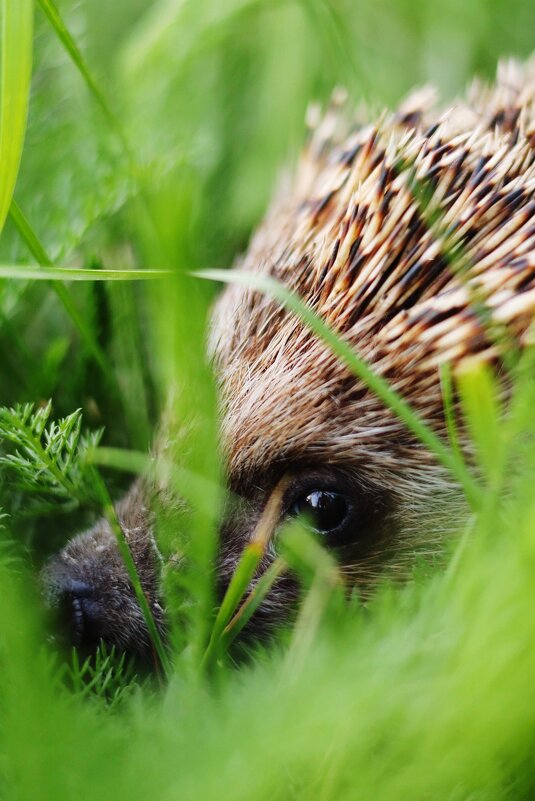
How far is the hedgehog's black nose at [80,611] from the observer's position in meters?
1.26

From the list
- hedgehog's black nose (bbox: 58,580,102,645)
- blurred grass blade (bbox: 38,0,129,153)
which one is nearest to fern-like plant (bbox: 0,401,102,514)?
hedgehog's black nose (bbox: 58,580,102,645)

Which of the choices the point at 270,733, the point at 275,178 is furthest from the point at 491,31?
the point at 270,733

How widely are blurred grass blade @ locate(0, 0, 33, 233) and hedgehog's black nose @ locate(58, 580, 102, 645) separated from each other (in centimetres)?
59

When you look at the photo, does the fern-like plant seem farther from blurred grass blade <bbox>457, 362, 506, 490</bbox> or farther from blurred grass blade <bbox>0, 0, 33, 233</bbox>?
blurred grass blade <bbox>457, 362, 506, 490</bbox>

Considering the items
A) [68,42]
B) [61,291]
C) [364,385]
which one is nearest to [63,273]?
[61,291]

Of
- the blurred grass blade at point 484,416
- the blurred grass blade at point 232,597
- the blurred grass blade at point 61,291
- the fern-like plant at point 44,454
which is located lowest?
the blurred grass blade at point 232,597

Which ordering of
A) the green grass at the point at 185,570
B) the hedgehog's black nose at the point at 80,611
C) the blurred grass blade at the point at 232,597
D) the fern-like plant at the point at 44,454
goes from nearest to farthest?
the green grass at the point at 185,570, the blurred grass blade at the point at 232,597, the fern-like plant at the point at 44,454, the hedgehog's black nose at the point at 80,611

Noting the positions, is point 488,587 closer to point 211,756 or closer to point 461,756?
point 461,756

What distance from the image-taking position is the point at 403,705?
2.31 ft

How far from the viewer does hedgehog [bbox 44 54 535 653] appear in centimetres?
127

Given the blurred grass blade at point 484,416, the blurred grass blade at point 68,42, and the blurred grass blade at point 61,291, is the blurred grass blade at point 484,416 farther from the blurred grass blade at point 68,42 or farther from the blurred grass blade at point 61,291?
the blurred grass blade at point 68,42

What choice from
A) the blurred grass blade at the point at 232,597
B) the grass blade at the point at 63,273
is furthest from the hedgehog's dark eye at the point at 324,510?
the grass blade at the point at 63,273

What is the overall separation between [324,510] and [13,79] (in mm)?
759

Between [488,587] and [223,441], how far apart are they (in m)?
0.66
